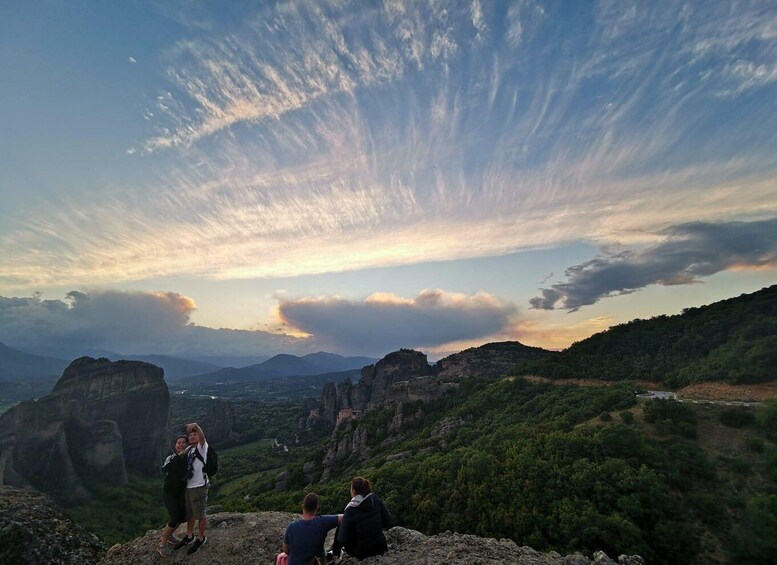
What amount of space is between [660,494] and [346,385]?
11173 centimetres

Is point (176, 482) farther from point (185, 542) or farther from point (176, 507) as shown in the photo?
point (185, 542)

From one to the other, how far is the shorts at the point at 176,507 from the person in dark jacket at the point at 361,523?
4.83 meters

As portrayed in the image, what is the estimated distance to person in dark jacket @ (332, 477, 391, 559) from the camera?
9234mm

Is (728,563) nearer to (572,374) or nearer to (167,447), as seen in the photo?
(572,374)

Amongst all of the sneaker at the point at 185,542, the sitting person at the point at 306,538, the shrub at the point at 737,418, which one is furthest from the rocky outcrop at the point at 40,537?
the shrub at the point at 737,418

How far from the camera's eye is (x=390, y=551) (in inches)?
444

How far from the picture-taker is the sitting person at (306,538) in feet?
26.9

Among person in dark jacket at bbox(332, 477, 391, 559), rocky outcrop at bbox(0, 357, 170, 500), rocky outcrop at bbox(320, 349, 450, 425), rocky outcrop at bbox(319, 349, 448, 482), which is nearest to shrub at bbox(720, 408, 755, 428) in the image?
person in dark jacket at bbox(332, 477, 391, 559)

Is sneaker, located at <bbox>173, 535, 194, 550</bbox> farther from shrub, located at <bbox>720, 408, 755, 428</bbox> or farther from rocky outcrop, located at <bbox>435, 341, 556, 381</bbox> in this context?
rocky outcrop, located at <bbox>435, 341, 556, 381</bbox>

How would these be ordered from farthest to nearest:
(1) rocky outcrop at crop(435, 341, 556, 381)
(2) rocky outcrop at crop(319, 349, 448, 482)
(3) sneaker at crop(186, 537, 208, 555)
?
1. (1) rocky outcrop at crop(435, 341, 556, 381)
2. (2) rocky outcrop at crop(319, 349, 448, 482)
3. (3) sneaker at crop(186, 537, 208, 555)

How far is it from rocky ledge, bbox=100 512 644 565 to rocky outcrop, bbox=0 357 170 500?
184ft

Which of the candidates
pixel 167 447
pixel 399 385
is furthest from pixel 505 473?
pixel 167 447

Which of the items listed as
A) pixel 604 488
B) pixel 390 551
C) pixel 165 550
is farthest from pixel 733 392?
pixel 165 550

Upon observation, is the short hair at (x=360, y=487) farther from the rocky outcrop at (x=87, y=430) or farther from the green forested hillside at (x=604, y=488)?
the rocky outcrop at (x=87, y=430)
